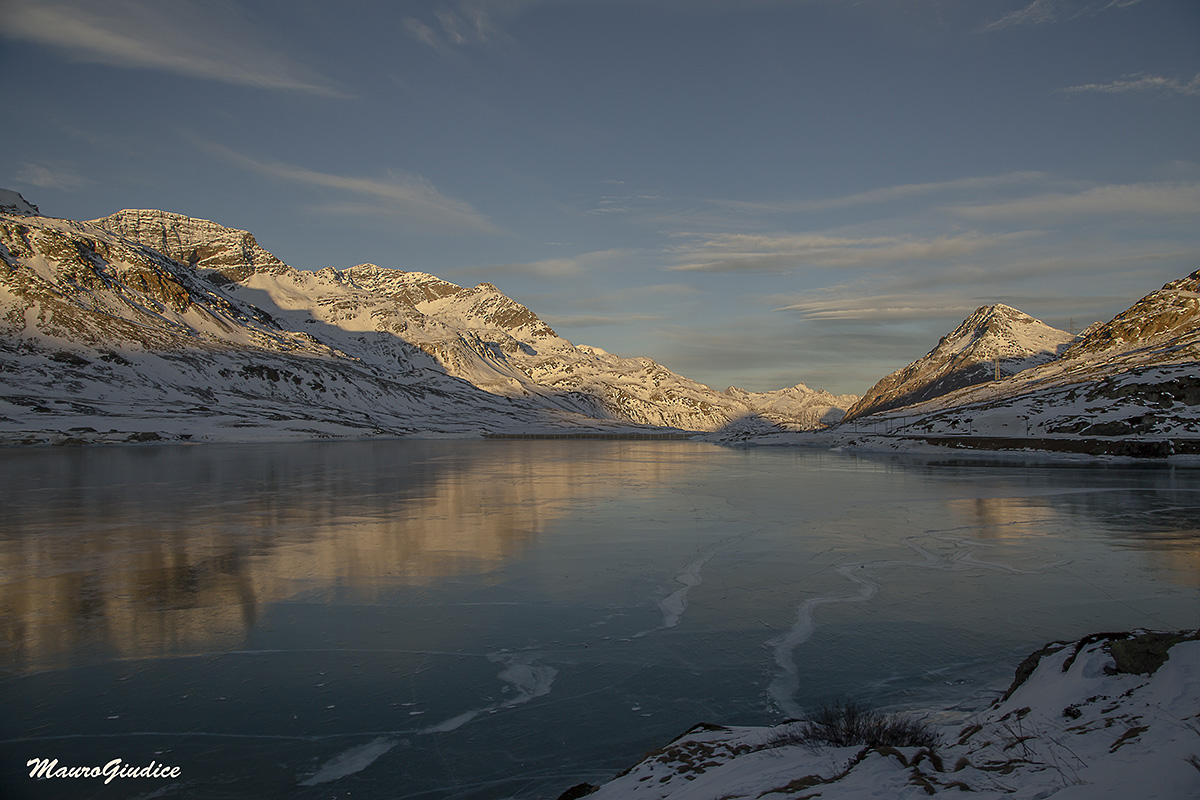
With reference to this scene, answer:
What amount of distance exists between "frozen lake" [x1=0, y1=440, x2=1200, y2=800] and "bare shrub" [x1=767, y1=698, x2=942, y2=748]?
1.35 m

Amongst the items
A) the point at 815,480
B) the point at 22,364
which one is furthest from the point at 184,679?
the point at 22,364

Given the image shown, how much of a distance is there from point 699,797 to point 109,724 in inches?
295

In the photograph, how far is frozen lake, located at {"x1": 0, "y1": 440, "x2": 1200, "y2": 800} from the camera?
7.84 meters

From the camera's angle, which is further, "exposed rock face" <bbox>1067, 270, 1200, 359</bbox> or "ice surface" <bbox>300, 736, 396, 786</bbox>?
"exposed rock face" <bbox>1067, 270, 1200, 359</bbox>

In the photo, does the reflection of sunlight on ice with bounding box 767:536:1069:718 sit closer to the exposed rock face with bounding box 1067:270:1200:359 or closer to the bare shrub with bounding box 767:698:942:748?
the bare shrub with bounding box 767:698:942:748

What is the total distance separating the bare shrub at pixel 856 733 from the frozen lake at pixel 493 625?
1.35m

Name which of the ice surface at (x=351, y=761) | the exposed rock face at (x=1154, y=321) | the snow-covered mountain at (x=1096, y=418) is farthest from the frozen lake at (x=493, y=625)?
the exposed rock face at (x=1154, y=321)

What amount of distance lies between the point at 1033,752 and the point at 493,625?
8.87m

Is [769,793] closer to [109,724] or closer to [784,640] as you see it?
[784,640]

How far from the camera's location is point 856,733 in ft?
21.5

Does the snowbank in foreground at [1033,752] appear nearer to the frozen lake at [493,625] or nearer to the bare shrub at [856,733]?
the bare shrub at [856,733]

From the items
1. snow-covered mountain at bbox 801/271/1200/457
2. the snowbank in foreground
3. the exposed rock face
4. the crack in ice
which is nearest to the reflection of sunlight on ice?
the snowbank in foreground

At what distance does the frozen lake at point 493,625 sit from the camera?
25.7 ft

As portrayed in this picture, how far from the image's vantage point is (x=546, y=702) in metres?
9.09
